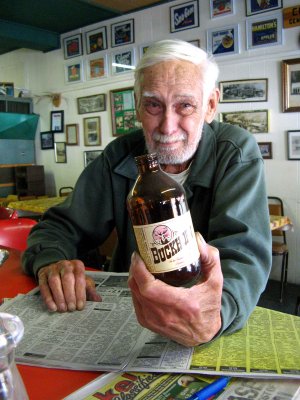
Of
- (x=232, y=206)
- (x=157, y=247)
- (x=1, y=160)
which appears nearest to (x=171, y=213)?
(x=157, y=247)

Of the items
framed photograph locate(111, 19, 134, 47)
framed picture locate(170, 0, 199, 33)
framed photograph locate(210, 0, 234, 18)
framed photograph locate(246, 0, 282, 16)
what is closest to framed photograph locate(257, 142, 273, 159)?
framed photograph locate(246, 0, 282, 16)

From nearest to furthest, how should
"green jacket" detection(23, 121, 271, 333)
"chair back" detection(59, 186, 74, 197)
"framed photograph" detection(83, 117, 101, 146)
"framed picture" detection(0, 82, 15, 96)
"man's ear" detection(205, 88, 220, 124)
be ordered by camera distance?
1. "green jacket" detection(23, 121, 271, 333)
2. "man's ear" detection(205, 88, 220, 124)
3. "framed photograph" detection(83, 117, 101, 146)
4. "chair back" detection(59, 186, 74, 197)
5. "framed picture" detection(0, 82, 15, 96)

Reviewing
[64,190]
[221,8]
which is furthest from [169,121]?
[64,190]

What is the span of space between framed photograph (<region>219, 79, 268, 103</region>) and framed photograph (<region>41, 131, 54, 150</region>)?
2747mm

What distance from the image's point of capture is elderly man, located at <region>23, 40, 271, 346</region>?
1.86 feet

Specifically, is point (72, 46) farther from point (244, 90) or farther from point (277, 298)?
point (277, 298)

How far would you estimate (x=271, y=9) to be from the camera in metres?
3.41

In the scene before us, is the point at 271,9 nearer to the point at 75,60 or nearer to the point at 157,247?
the point at 75,60

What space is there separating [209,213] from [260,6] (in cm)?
308

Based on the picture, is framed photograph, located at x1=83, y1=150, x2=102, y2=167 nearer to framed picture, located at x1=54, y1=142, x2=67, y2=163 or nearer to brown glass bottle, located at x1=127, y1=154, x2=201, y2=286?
framed picture, located at x1=54, y1=142, x2=67, y2=163

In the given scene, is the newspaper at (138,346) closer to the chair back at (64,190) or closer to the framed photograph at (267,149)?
the framed photograph at (267,149)

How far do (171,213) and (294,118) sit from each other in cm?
323

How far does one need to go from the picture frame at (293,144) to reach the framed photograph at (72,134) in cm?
282

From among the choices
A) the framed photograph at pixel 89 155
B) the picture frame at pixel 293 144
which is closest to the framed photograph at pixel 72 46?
the framed photograph at pixel 89 155
